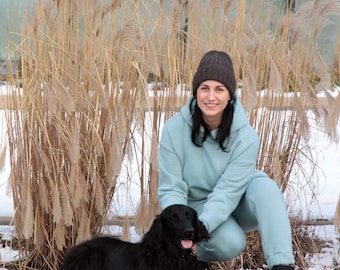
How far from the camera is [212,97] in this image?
278cm

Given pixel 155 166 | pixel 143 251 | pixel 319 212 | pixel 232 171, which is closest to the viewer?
pixel 143 251

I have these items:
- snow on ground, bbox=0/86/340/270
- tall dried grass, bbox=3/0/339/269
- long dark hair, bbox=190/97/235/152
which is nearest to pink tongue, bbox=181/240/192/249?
long dark hair, bbox=190/97/235/152

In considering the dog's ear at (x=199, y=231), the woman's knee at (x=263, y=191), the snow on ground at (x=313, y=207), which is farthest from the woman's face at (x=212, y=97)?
the snow on ground at (x=313, y=207)

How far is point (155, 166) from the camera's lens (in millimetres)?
3279

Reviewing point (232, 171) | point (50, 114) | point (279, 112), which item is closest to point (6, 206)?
point (50, 114)

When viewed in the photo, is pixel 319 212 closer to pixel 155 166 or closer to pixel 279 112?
pixel 279 112

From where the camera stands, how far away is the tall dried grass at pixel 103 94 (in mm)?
3295

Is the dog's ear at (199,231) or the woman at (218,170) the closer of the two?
the dog's ear at (199,231)

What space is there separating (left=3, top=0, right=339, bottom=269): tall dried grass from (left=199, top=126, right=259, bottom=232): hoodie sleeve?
469mm

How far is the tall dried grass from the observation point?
130 inches

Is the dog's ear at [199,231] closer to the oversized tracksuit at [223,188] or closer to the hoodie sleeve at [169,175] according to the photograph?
the oversized tracksuit at [223,188]

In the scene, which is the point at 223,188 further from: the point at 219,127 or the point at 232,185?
the point at 219,127

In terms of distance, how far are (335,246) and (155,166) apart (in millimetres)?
1146

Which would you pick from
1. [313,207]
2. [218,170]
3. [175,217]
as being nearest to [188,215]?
[175,217]
